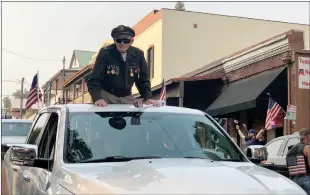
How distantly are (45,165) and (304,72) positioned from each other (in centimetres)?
1246

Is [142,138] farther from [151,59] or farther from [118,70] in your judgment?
[151,59]

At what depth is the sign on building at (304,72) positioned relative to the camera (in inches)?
593

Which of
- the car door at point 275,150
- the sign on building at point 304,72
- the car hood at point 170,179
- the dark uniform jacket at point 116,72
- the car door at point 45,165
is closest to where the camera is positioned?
the car hood at point 170,179

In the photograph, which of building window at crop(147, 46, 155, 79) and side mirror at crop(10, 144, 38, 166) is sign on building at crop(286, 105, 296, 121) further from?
building window at crop(147, 46, 155, 79)

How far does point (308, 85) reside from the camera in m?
15.2

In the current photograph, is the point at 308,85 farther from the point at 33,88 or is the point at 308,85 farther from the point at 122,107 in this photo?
the point at 33,88

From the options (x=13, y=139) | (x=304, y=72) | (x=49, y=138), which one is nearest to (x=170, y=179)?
(x=49, y=138)

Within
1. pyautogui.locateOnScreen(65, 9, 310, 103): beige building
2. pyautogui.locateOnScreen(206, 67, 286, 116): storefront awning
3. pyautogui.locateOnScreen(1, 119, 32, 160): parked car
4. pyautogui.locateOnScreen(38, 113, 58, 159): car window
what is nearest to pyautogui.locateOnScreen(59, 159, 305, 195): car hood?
pyautogui.locateOnScreen(38, 113, 58, 159): car window

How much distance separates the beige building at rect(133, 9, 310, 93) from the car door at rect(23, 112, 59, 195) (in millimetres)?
21399

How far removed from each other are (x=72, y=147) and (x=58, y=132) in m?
0.28

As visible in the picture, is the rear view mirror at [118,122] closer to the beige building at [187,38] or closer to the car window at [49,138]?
the car window at [49,138]

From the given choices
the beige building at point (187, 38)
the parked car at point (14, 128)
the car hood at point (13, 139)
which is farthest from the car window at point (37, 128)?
the beige building at point (187, 38)

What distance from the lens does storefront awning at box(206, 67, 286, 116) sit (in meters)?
15.7

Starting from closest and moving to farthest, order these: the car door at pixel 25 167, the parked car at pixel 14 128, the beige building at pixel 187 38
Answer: the car door at pixel 25 167
the parked car at pixel 14 128
the beige building at pixel 187 38
